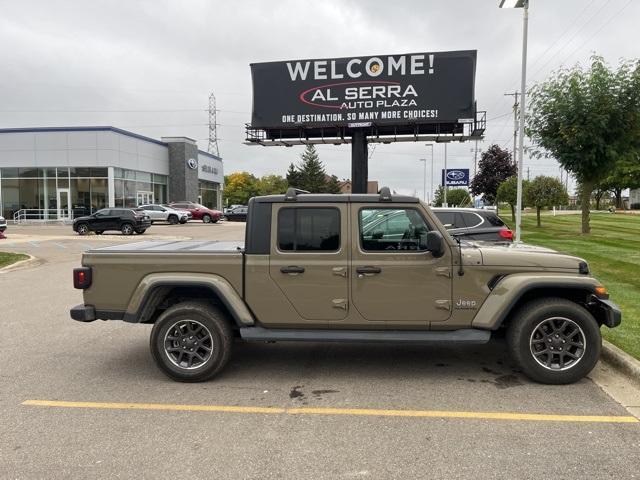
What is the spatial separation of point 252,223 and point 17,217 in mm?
39751

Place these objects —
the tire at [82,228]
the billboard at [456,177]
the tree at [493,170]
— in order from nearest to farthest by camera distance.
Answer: the billboard at [456,177] < the tire at [82,228] < the tree at [493,170]

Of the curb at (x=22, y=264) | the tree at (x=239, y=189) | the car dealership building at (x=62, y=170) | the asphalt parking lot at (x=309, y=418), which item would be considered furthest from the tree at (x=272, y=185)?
the asphalt parking lot at (x=309, y=418)

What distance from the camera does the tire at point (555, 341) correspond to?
4.50 metres

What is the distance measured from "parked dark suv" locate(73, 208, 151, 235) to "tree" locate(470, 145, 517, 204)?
100 ft

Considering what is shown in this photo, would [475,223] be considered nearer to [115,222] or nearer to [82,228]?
[115,222]

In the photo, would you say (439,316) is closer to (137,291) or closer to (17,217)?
(137,291)

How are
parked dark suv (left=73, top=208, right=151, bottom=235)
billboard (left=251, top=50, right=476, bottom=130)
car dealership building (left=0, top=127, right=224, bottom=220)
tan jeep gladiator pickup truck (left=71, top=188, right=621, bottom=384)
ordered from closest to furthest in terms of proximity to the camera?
tan jeep gladiator pickup truck (left=71, top=188, right=621, bottom=384), billboard (left=251, top=50, right=476, bottom=130), parked dark suv (left=73, top=208, right=151, bottom=235), car dealership building (left=0, top=127, right=224, bottom=220)

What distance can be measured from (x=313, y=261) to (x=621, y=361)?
10.5 ft

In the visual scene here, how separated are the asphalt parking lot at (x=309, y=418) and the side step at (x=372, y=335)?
0.43m

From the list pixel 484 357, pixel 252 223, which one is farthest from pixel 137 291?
pixel 484 357

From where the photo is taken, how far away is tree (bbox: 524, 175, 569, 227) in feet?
92.3

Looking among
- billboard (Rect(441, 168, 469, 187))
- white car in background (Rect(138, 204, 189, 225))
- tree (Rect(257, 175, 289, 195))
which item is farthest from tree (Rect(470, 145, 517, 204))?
tree (Rect(257, 175, 289, 195))

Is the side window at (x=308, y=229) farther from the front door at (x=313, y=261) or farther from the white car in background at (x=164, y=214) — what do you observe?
the white car in background at (x=164, y=214)

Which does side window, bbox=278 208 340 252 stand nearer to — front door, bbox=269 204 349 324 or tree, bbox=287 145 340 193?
front door, bbox=269 204 349 324
